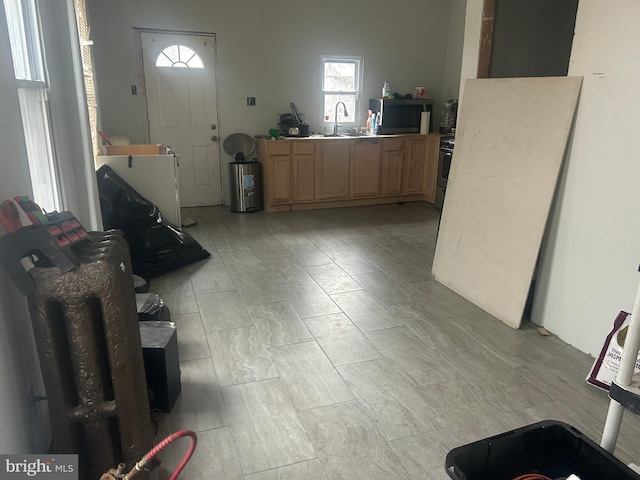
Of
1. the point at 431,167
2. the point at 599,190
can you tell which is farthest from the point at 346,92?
the point at 599,190

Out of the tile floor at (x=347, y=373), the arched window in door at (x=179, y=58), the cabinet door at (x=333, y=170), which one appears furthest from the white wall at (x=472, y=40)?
the arched window in door at (x=179, y=58)

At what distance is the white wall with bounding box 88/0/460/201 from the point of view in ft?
17.1

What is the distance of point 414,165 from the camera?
6.21 m

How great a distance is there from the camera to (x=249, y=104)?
584 cm

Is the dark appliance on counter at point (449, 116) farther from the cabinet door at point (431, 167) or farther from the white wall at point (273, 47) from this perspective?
the white wall at point (273, 47)

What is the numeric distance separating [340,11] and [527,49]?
3121mm

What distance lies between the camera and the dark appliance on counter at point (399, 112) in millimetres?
6004

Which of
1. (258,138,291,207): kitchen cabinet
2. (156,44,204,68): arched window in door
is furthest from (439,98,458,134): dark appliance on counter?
(156,44,204,68): arched window in door

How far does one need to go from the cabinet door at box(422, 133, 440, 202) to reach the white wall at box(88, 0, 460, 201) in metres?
0.90

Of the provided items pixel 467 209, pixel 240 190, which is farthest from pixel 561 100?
pixel 240 190

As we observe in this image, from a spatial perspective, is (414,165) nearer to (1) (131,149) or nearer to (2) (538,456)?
(1) (131,149)

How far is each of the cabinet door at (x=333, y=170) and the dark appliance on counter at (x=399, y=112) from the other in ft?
2.06

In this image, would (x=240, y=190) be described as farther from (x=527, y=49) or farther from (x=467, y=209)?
(x=527, y=49)

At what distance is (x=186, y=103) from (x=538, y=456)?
17.3 ft
